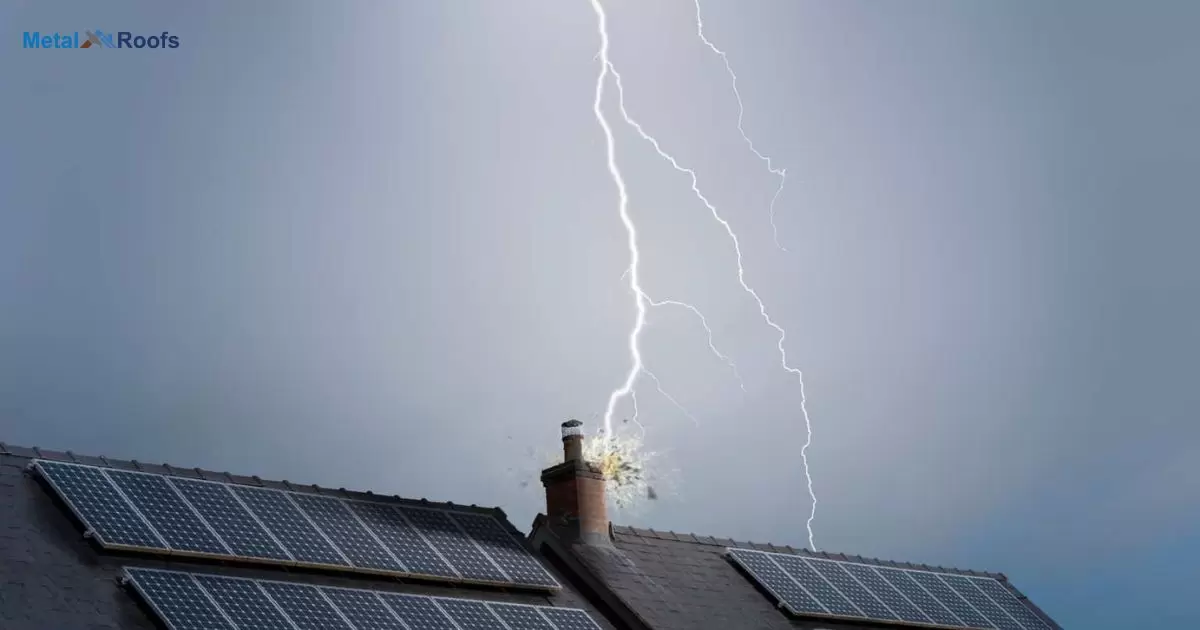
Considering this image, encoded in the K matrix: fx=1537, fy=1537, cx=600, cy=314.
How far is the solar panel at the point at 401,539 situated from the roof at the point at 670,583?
3498mm

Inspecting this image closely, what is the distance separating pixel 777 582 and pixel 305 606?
12.4 meters

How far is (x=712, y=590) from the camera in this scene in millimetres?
31609

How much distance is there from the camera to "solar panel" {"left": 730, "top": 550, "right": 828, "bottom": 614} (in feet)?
105

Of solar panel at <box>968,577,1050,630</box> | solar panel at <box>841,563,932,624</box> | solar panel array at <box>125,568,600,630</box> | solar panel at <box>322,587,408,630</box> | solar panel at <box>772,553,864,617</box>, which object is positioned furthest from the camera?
A: solar panel at <box>968,577,1050,630</box>

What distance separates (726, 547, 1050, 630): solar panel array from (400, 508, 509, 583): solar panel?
6.99 m

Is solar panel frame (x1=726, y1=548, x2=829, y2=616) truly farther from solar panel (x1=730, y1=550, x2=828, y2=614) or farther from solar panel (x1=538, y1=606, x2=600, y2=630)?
solar panel (x1=538, y1=606, x2=600, y2=630)

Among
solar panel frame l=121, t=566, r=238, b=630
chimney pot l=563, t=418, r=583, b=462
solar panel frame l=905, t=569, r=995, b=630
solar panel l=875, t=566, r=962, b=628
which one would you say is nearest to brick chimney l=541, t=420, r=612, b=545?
chimney pot l=563, t=418, r=583, b=462

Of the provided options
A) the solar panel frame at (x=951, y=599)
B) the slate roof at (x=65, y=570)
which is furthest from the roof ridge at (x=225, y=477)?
the solar panel frame at (x=951, y=599)

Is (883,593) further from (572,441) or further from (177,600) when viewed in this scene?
(177,600)

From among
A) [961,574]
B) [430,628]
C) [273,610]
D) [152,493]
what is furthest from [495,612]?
[961,574]

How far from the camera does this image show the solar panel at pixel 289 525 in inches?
1019

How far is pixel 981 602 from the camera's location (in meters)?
37.2

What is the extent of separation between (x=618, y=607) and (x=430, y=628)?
4.95m

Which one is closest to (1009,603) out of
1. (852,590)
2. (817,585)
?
(852,590)
